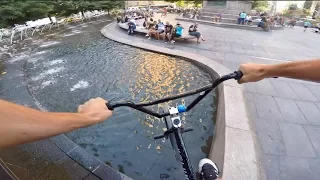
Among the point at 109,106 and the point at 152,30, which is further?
the point at 152,30

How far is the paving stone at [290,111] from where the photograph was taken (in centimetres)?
495

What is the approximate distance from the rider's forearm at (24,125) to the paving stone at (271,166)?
10.8 ft

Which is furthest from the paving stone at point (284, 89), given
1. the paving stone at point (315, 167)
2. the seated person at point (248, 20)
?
the seated person at point (248, 20)

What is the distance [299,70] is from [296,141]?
Result: 367 cm

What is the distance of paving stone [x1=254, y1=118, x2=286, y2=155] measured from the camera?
3.85 metres

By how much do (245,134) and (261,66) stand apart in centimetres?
286

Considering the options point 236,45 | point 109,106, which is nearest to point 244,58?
point 236,45

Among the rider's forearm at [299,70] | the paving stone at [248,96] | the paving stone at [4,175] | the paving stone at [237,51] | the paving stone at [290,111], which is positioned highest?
the rider's forearm at [299,70]

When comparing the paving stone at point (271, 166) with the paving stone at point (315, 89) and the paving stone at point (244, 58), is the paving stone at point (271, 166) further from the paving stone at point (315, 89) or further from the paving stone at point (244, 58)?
the paving stone at point (244, 58)

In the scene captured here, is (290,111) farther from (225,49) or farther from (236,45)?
(236,45)

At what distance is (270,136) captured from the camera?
4.23 metres

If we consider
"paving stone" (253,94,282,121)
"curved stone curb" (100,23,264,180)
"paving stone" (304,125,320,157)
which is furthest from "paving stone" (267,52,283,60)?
"paving stone" (304,125,320,157)

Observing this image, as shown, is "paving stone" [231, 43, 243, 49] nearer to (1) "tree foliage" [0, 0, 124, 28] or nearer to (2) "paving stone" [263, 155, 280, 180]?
(2) "paving stone" [263, 155, 280, 180]

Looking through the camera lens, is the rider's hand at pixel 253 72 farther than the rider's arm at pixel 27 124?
Yes
